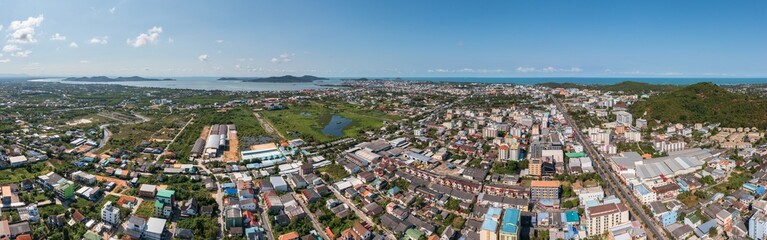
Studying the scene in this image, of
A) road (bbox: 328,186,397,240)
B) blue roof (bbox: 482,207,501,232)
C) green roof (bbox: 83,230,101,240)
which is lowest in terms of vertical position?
road (bbox: 328,186,397,240)

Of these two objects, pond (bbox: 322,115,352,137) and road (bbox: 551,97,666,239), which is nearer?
road (bbox: 551,97,666,239)

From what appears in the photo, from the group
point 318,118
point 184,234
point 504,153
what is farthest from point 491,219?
point 318,118

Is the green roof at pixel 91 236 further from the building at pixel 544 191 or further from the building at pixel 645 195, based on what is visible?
the building at pixel 645 195

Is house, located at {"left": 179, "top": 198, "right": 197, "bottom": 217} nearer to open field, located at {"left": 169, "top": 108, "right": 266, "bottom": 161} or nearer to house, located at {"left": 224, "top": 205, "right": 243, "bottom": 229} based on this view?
house, located at {"left": 224, "top": 205, "right": 243, "bottom": 229}

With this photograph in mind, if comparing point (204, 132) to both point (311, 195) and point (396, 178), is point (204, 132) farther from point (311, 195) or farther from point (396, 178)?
point (396, 178)

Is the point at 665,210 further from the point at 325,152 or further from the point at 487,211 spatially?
the point at 325,152

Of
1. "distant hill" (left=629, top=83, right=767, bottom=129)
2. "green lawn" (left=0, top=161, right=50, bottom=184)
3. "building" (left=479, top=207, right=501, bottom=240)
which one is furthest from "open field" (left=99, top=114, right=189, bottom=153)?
"distant hill" (left=629, top=83, right=767, bottom=129)
